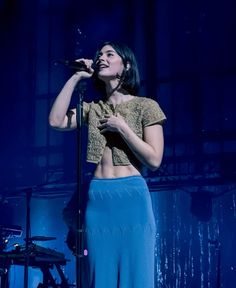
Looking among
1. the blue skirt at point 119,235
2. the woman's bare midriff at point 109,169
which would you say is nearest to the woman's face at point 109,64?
the woman's bare midriff at point 109,169

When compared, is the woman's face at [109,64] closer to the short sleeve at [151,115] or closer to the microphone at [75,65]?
the microphone at [75,65]

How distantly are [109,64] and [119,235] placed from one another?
0.81 meters

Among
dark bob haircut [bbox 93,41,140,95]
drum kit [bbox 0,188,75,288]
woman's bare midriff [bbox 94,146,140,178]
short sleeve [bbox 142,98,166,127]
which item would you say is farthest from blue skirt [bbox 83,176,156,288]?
drum kit [bbox 0,188,75,288]

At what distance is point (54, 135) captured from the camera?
777 centimetres

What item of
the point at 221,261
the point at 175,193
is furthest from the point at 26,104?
Result: the point at 221,261

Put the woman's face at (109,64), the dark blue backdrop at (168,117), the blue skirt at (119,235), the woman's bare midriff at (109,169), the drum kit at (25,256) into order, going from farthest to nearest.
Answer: the dark blue backdrop at (168,117)
the drum kit at (25,256)
the woman's face at (109,64)
the woman's bare midriff at (109,169)
the blue skirt at (119,235)

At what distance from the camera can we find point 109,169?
269 cm

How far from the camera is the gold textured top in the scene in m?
2.70

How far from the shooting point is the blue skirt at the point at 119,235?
101 inches

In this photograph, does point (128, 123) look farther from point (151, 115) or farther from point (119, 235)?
point (119, 235)

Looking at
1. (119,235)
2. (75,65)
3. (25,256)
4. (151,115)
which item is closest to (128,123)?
(151,115)

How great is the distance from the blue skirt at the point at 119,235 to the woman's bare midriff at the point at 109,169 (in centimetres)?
4

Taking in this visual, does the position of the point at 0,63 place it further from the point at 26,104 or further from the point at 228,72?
the point at 228,72

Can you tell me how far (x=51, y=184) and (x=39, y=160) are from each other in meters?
0.35
